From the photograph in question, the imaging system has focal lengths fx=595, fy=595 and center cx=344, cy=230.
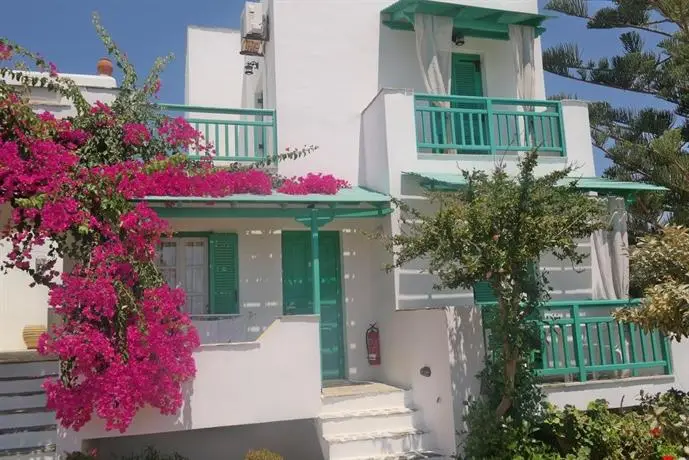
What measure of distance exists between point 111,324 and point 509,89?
29.6 feet

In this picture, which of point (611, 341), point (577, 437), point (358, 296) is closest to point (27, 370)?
point (358, 296)

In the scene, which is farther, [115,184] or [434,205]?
[434,205]

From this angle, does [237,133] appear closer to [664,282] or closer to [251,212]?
[251,212]

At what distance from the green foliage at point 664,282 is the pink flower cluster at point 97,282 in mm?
5315

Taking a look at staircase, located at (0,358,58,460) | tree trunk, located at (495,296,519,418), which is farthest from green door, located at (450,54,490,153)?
staircase, located at (0,358,58,460)

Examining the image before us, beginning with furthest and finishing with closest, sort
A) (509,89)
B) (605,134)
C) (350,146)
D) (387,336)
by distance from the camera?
(605,134)
(509,89)
(350,146)
(387,336)

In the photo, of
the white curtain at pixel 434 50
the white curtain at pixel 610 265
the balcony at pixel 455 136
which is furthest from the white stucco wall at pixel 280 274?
the white curtain at pixel 610 265

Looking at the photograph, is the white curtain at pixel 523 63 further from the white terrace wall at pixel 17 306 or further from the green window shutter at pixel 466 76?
the white terrace wall at pixel 17 306

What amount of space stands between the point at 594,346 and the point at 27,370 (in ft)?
26.8

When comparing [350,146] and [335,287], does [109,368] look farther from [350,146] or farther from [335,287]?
[350,146]

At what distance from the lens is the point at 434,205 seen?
1000cm

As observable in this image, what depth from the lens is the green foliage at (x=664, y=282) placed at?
6.35 m

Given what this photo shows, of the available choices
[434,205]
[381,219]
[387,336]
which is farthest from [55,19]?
[387,336]

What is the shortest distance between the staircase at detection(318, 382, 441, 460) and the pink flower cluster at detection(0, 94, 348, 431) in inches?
83.2
